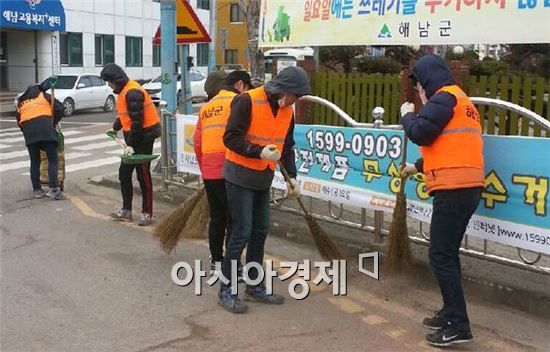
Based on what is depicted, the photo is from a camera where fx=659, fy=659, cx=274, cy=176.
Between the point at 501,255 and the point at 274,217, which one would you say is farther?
the point at 274,217

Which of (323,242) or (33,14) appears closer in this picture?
(323,242)

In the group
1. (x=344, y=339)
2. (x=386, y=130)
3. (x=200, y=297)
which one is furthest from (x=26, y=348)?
(x=386, y=130)

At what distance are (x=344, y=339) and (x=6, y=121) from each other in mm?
17661

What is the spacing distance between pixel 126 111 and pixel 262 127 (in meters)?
2.93

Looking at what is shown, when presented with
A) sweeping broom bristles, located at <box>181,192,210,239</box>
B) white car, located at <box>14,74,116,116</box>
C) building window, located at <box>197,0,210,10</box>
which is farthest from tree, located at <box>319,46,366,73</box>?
building window, located at <box>197,0,210,10</box>

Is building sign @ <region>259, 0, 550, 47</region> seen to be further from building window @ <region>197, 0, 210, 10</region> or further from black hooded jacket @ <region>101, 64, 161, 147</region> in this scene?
building window @ <region>197, 0, 210, 10</region>

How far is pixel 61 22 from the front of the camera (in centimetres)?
2764

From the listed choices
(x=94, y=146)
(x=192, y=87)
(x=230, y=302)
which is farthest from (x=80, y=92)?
(x=230, y=302)

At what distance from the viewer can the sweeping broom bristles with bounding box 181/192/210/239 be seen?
229 inches

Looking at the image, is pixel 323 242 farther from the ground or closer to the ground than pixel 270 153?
closer to the ground

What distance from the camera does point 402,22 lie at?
22.3 feet

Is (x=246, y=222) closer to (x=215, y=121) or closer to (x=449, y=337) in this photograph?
(x=215, y=121)

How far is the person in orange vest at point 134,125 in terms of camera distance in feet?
22.5

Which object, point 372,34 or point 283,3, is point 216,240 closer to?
point 372,34
